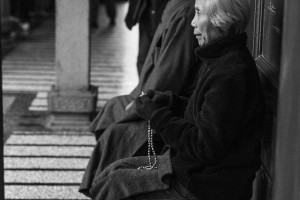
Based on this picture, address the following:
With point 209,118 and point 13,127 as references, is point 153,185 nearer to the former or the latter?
point 209,118

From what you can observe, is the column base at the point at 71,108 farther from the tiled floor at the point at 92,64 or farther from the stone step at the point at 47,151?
the tiled floor at the point at 92,64

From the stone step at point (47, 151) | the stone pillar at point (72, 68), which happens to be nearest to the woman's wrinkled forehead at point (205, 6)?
the stone step at point (47, 151)

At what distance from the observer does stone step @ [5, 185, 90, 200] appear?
15.1 ft

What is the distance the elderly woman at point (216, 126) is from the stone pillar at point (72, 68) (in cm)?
334

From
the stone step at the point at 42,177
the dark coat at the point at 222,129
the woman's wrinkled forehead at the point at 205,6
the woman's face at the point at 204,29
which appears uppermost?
the woman's wrinkled forehead at the point at 205,6

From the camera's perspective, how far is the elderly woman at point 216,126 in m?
2.65

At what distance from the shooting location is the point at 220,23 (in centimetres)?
278

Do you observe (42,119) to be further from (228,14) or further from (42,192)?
(228,14)

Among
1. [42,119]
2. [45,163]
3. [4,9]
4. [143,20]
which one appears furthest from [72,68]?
[4,9]

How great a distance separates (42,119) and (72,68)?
0.65 metres

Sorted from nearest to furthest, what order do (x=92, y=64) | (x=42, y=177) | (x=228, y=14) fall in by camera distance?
(x=228, y=14) → (x=42, y=177) → (x=92, y=64)

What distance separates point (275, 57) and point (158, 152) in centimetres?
83

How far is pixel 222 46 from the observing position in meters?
2.78

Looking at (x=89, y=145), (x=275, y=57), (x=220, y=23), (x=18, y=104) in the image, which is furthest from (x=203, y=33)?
(x=18, y=104)
